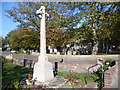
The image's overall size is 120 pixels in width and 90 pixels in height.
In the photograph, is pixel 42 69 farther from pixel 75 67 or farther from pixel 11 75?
pixel 75 67

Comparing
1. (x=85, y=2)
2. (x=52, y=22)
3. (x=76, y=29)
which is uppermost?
(x=85, y=2)

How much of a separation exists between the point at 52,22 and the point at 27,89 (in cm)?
1622

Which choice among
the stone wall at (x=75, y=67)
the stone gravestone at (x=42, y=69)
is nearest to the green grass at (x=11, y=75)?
the stone gravestone at (x=42, y=69)

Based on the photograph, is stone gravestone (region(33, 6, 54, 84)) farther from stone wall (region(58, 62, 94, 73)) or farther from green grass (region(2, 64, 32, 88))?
stone wall (region(58, 62, 94, 73))

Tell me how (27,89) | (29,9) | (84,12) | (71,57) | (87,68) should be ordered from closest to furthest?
(27,89) < (87,68) < (84,12) < (71,57) < (29,9)

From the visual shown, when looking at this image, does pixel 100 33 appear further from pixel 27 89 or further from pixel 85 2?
pixel 27 89

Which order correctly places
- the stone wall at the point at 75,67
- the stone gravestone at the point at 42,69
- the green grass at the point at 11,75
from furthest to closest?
the stone wall at the point at 75,67
the green grass at the point at 11,75
the stone gravestone at the point at 42,69

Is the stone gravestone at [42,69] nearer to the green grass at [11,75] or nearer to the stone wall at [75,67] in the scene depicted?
the green grass at [11,75]

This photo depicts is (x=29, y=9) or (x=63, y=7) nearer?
(x=63, y=7)

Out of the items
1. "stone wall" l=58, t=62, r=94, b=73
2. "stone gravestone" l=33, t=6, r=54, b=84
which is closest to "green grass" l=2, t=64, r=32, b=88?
"stone gravestone" l=33, t=6, r=54, b=84

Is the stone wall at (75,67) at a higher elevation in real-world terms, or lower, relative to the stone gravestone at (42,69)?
lower

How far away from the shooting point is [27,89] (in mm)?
4969

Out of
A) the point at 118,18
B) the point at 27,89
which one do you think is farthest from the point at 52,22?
the point at 27,89

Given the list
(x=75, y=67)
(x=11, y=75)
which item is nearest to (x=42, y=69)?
(x=11, y=75)
